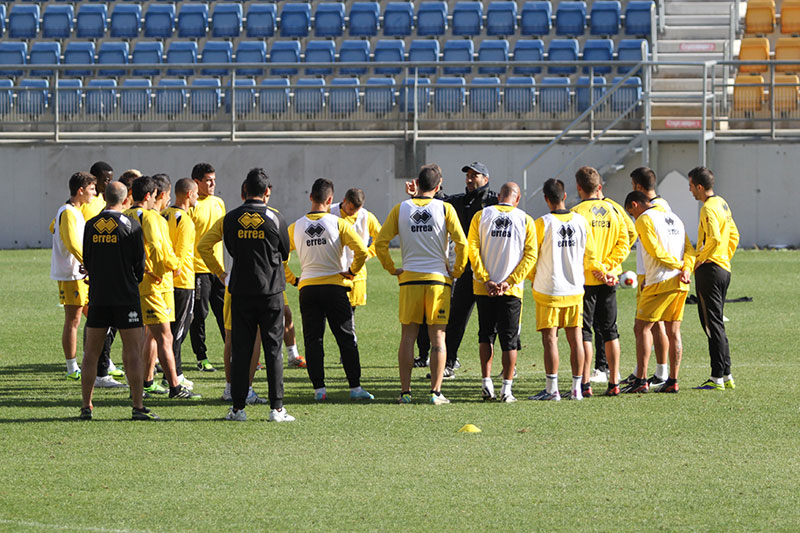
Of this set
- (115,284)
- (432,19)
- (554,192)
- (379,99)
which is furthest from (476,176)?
(432,19)

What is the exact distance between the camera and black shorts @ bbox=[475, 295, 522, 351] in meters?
9.45

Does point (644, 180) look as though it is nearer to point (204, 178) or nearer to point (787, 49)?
point (204, 178)

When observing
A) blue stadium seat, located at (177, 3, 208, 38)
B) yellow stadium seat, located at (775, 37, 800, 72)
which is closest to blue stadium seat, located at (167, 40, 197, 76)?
blue stadium seat, located at (177, 3, 208, 38)

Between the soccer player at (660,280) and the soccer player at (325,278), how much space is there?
2.38 metres

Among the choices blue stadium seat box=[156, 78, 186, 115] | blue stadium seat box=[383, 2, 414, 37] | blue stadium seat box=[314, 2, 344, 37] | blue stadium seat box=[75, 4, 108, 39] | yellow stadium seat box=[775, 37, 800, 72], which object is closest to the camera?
blue stadium seat box=[156, 78, 186, 115]

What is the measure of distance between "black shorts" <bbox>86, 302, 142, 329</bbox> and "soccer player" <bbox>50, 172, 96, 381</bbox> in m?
1.59

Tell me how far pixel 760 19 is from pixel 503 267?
2096 centimetres

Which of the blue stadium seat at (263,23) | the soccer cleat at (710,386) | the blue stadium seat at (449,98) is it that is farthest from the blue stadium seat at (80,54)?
the soccer cleat at (710,386)

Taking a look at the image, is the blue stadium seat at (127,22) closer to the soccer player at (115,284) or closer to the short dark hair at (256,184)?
the soccer player at (115,284)

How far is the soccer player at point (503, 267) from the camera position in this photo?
9.38 meters

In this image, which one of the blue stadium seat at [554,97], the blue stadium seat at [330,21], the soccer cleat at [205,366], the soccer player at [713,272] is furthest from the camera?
the blue stadium seat at [330,21]

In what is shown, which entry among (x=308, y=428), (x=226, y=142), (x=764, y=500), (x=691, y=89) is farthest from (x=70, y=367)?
(x=691, y=89)

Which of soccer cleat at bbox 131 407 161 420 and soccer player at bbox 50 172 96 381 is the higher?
soccer player at bbox 50 172 96 381

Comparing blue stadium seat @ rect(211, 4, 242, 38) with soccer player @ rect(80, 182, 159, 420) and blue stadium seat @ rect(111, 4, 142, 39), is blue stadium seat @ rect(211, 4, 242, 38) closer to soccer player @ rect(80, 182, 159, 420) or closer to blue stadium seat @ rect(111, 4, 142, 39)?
blue stadium seat @ rect(111, 4, 142, 39)
